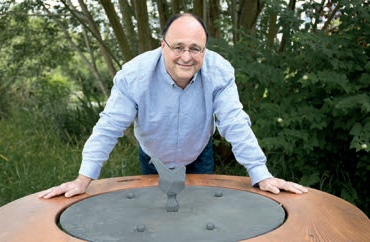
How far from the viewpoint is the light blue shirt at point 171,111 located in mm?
2197

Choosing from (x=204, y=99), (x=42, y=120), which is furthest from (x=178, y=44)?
(x=42, y=120)

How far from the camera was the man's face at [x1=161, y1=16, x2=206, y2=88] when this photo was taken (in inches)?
80.5

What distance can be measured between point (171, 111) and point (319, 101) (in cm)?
177

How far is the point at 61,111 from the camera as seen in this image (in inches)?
256

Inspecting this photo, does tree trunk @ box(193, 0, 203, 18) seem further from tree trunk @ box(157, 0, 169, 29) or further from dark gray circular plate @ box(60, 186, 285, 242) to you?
dark gray circular plate @ box(60, 186, 285, 242)

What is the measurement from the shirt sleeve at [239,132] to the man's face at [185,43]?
0.24m

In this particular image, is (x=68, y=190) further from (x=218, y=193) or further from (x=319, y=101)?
(x=319, y=101)

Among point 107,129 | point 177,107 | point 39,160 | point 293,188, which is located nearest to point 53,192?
point 107,129

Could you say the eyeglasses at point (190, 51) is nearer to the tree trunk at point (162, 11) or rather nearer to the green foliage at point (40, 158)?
the green foliage at point (40, 158)

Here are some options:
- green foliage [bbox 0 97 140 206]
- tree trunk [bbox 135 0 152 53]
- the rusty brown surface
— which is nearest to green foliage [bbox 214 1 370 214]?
tree trunk [bbox 135 0 152 53]

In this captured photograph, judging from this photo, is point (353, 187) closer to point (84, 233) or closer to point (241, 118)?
point (241, 118)

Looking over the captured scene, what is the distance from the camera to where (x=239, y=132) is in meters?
2.24

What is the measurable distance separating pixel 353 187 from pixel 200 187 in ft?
7.47

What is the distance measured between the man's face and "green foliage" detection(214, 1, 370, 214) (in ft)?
4.70
